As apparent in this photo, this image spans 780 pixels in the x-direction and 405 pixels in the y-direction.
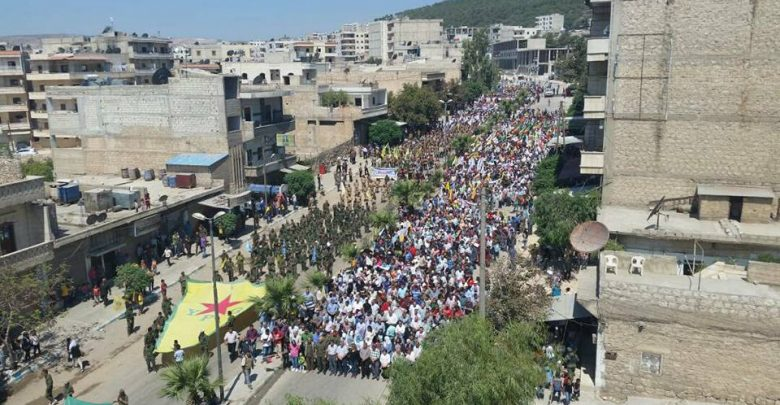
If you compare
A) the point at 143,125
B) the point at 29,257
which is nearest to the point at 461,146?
the point at 143,125

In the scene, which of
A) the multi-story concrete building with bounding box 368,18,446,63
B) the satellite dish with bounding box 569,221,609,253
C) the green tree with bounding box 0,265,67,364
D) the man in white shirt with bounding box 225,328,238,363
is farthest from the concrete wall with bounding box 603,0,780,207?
the multi-story concrete building with bounding box 368,18,446,63

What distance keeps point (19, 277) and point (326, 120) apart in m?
35.0

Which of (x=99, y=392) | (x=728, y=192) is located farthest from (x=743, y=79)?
(x=99, y=392)

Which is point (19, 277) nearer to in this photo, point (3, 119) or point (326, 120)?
point (326, 120)

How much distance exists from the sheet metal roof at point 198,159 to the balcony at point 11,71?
36.2 metres

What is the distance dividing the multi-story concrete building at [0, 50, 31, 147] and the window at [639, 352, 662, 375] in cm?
6221

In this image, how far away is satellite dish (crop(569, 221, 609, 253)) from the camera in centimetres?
1925

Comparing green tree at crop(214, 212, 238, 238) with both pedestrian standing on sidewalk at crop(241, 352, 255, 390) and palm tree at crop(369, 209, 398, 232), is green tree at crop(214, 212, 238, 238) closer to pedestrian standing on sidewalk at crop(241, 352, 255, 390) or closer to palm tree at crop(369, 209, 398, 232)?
palm tree at crop(369, 209, 398, 232)

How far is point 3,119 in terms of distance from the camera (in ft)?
204

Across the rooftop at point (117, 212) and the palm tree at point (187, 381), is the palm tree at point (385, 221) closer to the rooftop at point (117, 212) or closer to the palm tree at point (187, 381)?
the rooftop at point (117, 212)

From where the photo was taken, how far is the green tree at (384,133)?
5472 cm

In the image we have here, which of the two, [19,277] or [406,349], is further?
[19,277]

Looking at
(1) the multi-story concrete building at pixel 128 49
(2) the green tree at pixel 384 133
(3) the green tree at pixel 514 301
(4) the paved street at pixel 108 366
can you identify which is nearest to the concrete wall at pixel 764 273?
(3) the green tree at pixel 514 301

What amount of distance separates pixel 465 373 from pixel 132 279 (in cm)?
1600
